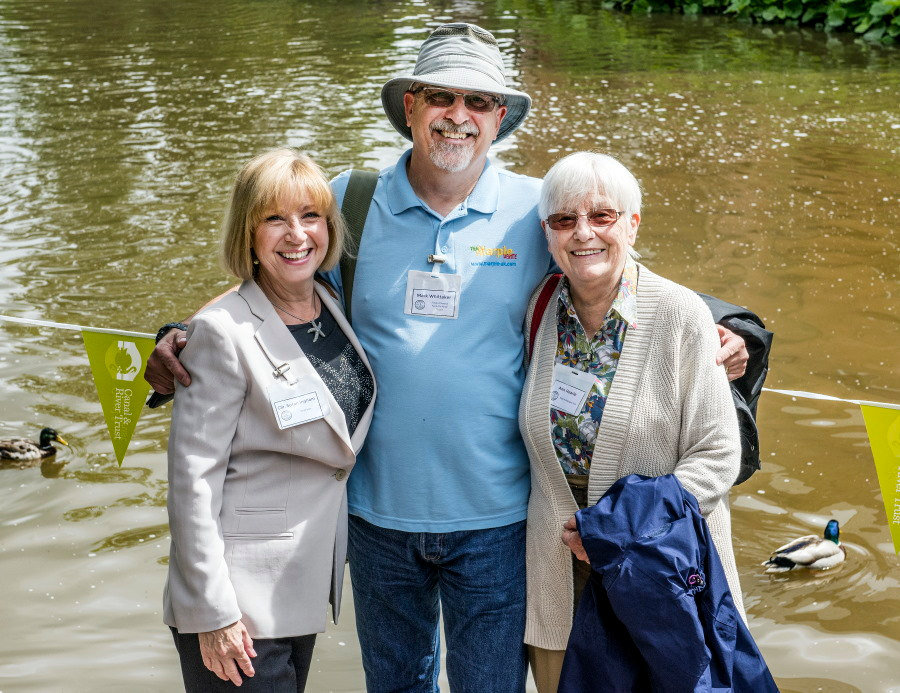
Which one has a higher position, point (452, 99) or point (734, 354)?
point (452, 99)

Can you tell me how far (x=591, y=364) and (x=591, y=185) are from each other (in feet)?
1.59

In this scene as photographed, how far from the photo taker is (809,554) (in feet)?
16.1

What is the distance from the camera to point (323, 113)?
1352 centimetres

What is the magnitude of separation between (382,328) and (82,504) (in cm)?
343

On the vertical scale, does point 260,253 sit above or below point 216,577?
above

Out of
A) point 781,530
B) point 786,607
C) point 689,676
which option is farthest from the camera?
point 781,530

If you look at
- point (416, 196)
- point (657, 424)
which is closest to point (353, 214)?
point (416, 196)

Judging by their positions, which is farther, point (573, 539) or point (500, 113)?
point (500, 113)

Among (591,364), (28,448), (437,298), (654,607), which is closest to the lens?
(654,607)

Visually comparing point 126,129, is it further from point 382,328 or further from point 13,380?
point 382,328

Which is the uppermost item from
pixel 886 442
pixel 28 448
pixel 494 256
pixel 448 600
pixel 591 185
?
pixel 591 185

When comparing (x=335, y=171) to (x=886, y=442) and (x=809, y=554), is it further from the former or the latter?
(x=886, y=442)

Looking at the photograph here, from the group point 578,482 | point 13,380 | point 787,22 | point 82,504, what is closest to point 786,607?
point 578,482

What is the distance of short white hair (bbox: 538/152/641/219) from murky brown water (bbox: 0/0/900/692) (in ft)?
8.08
